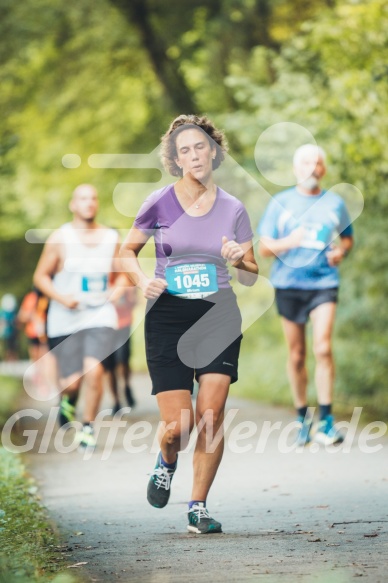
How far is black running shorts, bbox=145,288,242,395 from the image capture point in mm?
6164

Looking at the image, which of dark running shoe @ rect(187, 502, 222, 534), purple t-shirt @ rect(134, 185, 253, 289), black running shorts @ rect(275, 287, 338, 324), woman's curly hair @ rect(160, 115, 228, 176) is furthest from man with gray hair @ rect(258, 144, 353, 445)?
dark running shoe @ rect(187, 502, 222, 534)

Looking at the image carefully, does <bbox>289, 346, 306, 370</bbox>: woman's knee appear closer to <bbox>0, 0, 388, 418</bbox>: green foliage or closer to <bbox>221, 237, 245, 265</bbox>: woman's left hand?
<bbox>0, 0, 388, 418</bbox>: green foliage

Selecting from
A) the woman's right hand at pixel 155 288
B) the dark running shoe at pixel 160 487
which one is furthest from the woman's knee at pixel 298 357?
the woman's right hand at pixel 155 288

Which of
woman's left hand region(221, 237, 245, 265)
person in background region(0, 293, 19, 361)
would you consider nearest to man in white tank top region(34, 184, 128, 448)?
woman's left hand region(221, 237, 245, 265)

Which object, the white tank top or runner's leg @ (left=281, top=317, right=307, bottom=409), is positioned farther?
the white tank top

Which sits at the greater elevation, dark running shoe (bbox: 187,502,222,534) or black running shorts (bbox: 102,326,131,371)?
black running shorts (bbox: 102,326,131,371)

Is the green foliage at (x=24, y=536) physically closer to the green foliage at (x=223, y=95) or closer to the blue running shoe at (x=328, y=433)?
the blue running shoe at (x=328, y=433)

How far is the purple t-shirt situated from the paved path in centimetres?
130

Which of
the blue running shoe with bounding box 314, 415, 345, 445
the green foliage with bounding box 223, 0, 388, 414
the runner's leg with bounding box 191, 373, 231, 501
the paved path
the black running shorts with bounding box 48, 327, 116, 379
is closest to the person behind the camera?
the paved path

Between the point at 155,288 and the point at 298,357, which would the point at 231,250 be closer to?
the point at 155,288

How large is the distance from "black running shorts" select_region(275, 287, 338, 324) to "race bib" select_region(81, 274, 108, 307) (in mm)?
1618

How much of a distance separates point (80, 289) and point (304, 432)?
2.30 meters

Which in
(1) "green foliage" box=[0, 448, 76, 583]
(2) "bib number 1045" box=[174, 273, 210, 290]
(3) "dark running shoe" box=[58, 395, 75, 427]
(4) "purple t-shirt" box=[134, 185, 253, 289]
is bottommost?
(1) "green foliage" box=[0, 448, 76, 583]

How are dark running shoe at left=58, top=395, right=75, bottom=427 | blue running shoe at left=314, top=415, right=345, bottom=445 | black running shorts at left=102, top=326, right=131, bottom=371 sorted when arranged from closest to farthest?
blue running shoe at left=314, top=415, right=345, bottom=445
dark running shoe at left=58, top=395, right=75, bottom=427
black running shorts at left=102, top=326, right=131, bottom=371
